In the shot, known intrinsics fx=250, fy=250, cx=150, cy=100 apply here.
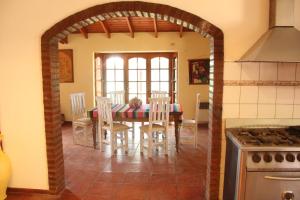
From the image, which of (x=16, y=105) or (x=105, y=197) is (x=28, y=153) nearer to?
(x=16, y=105)

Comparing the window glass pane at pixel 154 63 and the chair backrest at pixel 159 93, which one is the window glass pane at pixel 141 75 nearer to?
the window glass pane at pixel 154 63

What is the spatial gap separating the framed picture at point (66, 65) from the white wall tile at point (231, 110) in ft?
17.1

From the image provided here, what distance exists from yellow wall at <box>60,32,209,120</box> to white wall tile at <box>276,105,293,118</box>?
13.4 ft

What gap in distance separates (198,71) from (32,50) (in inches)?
179

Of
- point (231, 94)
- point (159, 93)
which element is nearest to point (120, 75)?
point (159, 93)

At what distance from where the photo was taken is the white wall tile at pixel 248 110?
250 centimetres

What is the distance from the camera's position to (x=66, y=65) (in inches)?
267

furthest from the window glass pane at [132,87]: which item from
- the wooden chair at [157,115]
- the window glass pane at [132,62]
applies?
the wooden chair at [157,115]

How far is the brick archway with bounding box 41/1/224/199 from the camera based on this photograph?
2.44 m

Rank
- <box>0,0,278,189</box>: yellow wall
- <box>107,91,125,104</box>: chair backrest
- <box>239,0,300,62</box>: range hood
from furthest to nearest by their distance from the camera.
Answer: <box>107,91,125,104</box>: chair backrest, <box>0,0,278,189</box>: yellow wall, <box>239,0,300,62</box>: range hood

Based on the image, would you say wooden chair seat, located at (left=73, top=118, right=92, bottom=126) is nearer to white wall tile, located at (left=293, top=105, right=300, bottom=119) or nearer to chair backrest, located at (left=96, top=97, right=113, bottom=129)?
chair backrest, located at (left=96, top=97, right=113, bottom=129)

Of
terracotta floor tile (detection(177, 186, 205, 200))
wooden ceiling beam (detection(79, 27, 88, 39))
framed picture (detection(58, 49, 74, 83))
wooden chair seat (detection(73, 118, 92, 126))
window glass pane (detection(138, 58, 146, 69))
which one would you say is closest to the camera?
terracotta floor tile (detection(177, 186, 205, 200))

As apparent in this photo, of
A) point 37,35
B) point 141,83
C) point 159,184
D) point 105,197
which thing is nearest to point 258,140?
point 159,184

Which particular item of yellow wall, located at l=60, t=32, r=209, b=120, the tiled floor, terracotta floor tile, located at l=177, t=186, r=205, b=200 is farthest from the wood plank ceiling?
terracotta floor tile, located at l=177, t=186, r=205, b=200
